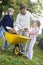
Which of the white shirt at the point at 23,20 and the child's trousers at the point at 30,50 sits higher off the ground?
the white shirt at the point at 23,20

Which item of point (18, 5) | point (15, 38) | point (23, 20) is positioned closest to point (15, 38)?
point (15, 38)

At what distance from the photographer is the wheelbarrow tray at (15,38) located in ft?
23.8

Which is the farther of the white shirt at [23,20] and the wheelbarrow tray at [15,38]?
the white shirt at [23,20]

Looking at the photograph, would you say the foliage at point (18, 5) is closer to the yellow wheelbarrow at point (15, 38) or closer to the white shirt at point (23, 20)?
the white shirt at point (23, 20)

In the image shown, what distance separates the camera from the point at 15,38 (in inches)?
288

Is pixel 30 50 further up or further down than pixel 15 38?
further down

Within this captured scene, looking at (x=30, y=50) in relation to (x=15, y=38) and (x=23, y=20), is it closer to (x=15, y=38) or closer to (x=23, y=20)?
(x=15, y=38)

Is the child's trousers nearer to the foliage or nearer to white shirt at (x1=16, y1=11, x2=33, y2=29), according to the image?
white shirt at (x1=16, y1=11, x2=33, y2=29)

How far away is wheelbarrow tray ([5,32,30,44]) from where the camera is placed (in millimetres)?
7262

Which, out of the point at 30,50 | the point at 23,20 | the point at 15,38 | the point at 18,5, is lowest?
the point at 30,50

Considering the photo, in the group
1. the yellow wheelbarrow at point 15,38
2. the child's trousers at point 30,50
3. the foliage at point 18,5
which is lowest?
the child's trousers at point 30,50

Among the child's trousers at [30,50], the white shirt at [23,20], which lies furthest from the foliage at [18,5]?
the child's trousers at [30,50]

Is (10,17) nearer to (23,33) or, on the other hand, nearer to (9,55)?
(23,33)

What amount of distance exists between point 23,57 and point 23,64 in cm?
84
